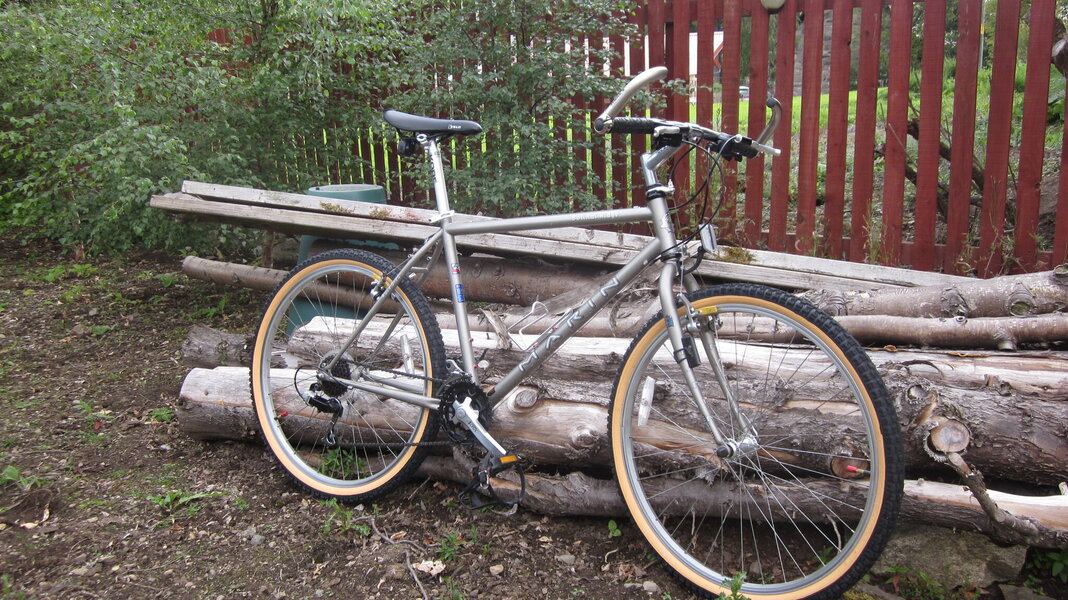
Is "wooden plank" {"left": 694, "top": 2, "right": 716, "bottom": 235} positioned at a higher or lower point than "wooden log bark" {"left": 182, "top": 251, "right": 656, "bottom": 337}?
higher

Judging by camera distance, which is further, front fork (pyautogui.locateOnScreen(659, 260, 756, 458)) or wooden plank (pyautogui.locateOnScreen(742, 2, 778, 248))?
wooden plank (pyautogui.locateOnScreen(742, 2, 778, 248))

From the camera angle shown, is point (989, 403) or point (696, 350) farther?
point (989, 403)

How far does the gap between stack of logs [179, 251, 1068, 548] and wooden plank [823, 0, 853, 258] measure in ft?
5.11

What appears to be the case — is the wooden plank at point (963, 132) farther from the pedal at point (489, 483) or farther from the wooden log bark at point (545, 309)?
the pedal at point (489, 483)

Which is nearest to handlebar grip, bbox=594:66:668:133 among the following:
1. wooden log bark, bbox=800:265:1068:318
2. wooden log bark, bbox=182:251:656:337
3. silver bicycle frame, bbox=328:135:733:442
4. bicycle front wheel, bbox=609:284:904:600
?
silver bicycle frame, bbox=328:135:733:442

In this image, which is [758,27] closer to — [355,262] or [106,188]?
[355,262]

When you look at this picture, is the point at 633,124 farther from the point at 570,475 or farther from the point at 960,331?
the point at 960,331

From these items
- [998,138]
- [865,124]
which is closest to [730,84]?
[865,124]

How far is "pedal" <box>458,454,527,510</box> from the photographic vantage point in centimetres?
257

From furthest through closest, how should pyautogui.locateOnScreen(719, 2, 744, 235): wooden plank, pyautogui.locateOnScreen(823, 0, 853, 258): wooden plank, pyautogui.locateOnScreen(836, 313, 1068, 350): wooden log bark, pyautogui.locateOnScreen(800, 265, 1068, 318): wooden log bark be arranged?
pyautogui.locateOnScreen(719, 2, 744, 235): wooden plank
pyautogui.locateOnScreen(823, 0, 853, 258): wooden plank
pyautogui.locateOnScreen(800, 265, 1068, 318): wooden log bark
pyautogui.locateOnScreen(836, 313, 1068, 350): wooden log bark

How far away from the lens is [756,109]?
484 centimetres

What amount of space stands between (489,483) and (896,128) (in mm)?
3321

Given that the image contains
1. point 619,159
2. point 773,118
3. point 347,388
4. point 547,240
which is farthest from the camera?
point 619,159

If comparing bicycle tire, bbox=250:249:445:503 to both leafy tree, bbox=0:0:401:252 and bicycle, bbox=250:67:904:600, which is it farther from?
leafy tree, bbox=0:0:401:252
